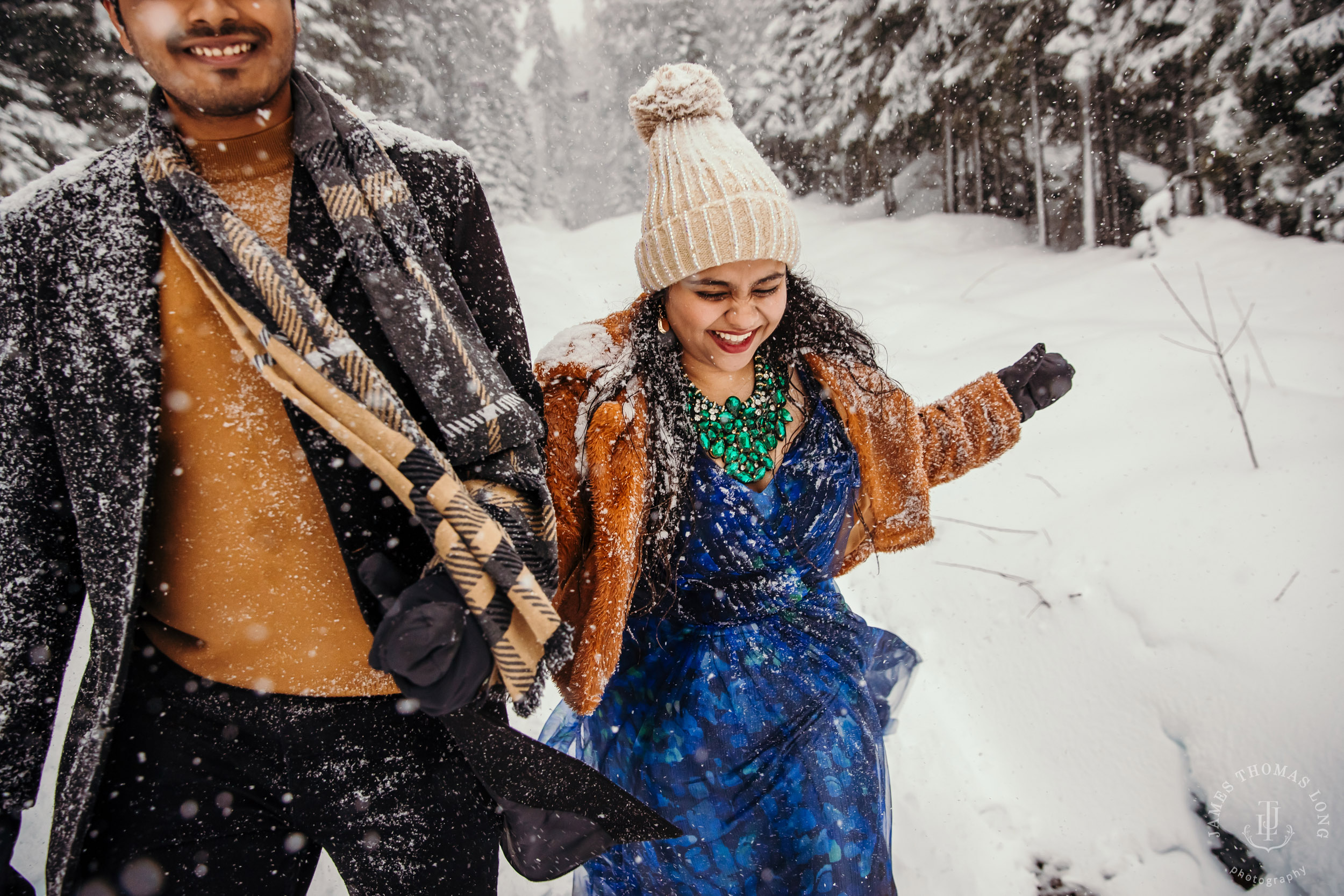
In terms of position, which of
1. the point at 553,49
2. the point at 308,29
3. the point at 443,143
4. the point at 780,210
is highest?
the point at 553,49

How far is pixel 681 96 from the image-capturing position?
5.56 feet

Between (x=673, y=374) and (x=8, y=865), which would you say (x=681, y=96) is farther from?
(x=8, y=865)

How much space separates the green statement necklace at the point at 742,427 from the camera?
1808 mm

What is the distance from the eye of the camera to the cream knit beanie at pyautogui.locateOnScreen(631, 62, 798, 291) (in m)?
1.65

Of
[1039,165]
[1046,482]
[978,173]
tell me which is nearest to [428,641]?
[1046,482]

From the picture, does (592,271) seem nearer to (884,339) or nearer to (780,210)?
(884,339)

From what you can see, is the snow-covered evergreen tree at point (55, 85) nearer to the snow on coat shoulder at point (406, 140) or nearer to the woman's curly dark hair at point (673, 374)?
the snow on coat shoulder at point (406, 140)

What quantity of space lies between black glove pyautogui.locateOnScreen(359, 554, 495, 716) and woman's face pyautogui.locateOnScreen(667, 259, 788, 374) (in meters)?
1.01

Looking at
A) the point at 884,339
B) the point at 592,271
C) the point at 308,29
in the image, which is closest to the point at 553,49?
the point at 592,271

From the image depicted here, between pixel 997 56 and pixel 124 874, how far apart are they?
11181mm

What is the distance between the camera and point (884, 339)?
686cm

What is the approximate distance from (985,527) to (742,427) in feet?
7.64

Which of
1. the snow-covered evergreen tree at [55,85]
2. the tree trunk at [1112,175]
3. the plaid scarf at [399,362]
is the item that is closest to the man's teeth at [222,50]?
the plaid scarf at [399,362]

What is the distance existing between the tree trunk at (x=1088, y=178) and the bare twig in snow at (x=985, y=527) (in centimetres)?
733
